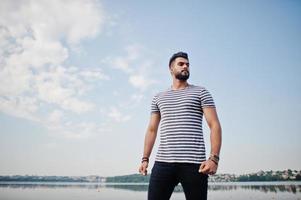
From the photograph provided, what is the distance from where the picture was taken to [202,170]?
3193 mm

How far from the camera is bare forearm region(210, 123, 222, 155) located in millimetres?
3301

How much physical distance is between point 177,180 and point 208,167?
432 mm

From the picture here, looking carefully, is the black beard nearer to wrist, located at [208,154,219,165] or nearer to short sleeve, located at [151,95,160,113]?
short sleeve, located at [151,95,160,113]

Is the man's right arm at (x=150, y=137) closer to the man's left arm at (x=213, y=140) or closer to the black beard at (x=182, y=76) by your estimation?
the black beard at (x=182, y=76)

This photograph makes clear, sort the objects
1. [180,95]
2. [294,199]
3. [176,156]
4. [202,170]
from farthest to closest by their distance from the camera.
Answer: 1. [294,199]
2. [180,95]
3. [176,156]
4. [202,170]

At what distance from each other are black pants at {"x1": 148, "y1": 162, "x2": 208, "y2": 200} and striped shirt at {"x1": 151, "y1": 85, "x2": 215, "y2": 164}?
7 cm

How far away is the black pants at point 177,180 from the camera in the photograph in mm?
3271

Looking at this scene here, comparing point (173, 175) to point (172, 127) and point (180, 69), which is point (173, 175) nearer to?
point (172, 127)

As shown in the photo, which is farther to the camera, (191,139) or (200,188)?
(191,139)

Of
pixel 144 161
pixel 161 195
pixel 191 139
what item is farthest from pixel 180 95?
pixel 161 195

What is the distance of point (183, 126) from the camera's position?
3549 mm

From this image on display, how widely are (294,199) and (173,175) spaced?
104 feet

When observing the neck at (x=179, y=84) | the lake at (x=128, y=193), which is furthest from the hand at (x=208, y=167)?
the lake at (x=128, y=193)

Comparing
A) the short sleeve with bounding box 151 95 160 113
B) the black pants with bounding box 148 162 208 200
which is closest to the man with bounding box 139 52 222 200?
the black pants with bounding box 148 162 208 200
